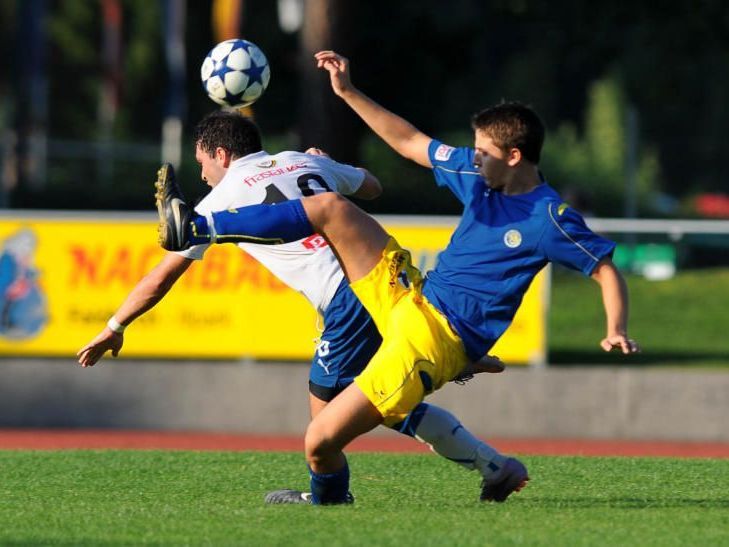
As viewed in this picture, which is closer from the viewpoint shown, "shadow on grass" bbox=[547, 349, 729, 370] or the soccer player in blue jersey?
the soccer player in blue jersey

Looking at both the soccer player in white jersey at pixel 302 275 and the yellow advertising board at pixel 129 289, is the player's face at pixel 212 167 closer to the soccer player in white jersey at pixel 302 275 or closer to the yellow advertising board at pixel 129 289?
the soccer player in white jersey at pixel 302 275

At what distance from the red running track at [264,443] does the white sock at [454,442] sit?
217 inches

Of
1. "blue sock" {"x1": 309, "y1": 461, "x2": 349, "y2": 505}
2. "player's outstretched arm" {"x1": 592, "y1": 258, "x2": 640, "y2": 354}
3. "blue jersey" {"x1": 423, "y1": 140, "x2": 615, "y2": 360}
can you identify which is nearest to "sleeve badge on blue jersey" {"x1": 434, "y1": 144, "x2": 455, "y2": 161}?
"blue jersey" {"x1": 423, "y1": 140, "x2": 615, "y2": 360}

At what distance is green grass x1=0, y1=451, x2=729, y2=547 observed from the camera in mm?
6660

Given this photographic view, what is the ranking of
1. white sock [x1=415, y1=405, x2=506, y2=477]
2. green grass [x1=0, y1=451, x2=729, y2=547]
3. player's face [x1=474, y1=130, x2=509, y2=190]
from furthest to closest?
white sock [x1=415, y1=405, x2=506, y2=477]
player's face [x1=474, y1=130, x2=509, y2=190]
green grass [x1=0, y1=451, x2=729, y2=547]

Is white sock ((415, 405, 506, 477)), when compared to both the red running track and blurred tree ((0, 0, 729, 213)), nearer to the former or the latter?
the red running track

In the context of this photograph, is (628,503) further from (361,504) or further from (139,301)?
(139,301)

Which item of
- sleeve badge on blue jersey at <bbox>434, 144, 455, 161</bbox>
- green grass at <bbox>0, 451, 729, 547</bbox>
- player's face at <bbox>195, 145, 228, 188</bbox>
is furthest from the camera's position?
player's face at <bbox>195, 145, 228, 188</bbox>

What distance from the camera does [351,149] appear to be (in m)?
19.4

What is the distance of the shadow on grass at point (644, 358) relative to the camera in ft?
56.3

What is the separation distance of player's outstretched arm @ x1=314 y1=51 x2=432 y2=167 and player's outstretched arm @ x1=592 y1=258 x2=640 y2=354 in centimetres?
111

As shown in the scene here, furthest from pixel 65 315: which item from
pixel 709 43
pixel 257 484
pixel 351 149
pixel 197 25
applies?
pixel 197 25

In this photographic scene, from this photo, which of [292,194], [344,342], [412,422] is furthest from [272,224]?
[412,422]

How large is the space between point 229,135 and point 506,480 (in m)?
2.09
